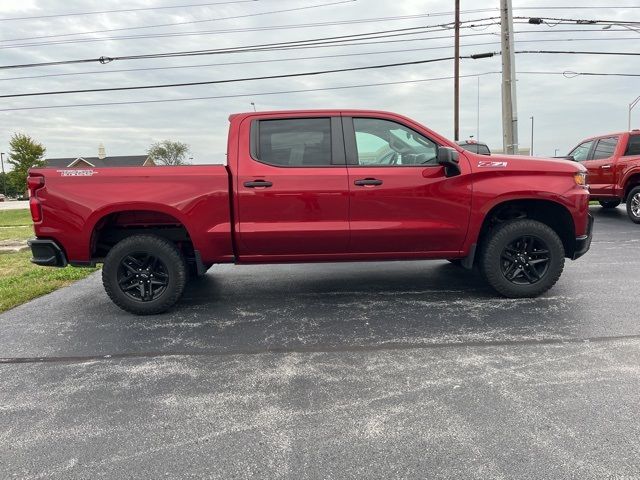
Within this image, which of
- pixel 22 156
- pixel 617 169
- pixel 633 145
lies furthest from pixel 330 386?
pixel 22 156

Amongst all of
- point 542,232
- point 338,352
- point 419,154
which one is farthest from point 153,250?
point 542,232

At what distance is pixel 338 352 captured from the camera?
144 inches

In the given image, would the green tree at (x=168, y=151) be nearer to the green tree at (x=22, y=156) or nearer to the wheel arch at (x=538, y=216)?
the green tree at (x=22, y=156)

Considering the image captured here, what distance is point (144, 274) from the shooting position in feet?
15.4

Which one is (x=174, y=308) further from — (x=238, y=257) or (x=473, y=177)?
(x=473, y=177)

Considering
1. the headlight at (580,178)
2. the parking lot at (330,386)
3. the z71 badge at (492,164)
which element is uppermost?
the z71 badge at (492,164)

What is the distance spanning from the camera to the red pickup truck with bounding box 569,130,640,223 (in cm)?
1021

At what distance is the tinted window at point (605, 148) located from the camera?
35.4ft

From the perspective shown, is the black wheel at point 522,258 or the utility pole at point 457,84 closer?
the black wheel at point 522,258

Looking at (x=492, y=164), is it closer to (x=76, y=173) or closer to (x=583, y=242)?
(x=583, y=242)

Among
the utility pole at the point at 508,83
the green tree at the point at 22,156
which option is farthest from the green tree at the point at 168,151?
the utility pole at the point at 508,83

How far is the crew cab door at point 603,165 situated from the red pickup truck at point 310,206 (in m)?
6.95

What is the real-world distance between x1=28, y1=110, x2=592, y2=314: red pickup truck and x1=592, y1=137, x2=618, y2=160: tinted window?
7.29 metres

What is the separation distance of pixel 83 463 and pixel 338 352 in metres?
1.88
